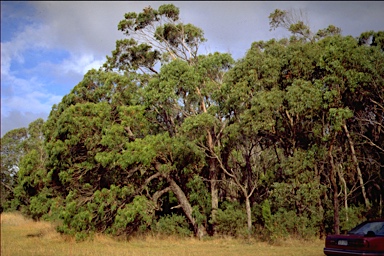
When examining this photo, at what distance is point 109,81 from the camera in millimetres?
23375

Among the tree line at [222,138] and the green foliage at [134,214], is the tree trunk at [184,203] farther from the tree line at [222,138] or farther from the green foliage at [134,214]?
the green foliage at [134,214]

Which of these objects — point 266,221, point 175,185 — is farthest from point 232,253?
point 175,185

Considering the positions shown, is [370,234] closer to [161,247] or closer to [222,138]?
[161,247]

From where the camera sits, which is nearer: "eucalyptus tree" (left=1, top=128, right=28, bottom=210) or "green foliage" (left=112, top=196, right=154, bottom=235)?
"green foliage" (left=112, top=196, right=154, bottom=235)

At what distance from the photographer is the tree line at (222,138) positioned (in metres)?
17.1

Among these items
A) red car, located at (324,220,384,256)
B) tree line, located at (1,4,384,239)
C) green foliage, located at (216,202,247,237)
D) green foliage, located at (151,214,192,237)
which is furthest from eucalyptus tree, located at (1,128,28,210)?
red car, located at (324,220,384,256)

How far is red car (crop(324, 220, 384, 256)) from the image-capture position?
843 centimetres

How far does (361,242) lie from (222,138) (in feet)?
44.0

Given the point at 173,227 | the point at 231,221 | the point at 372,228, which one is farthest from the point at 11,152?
the point at 372,228

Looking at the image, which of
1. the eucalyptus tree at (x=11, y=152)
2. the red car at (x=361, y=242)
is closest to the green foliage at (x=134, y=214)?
the red car at (x=361, y=242)

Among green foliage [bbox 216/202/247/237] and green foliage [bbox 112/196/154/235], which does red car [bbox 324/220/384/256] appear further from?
green foliage [bbox 112/196/154/235]

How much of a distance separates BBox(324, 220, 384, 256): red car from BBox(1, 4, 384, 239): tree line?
6.87 meters

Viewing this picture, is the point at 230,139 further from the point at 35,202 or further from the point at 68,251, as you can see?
the point at 35,202

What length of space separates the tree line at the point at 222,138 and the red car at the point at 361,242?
687cm
